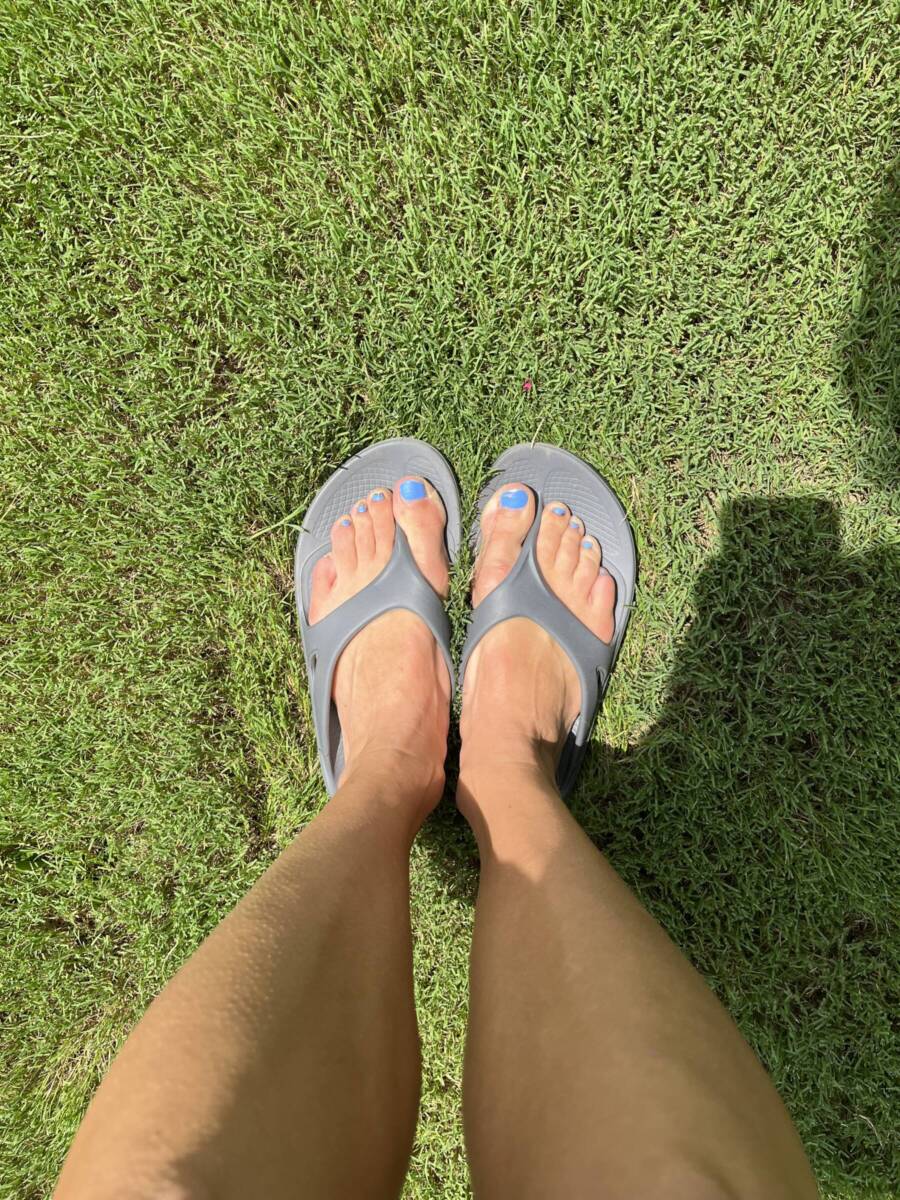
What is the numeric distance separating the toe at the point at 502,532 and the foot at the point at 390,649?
109 millimetres

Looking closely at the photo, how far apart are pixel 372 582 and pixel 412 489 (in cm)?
27

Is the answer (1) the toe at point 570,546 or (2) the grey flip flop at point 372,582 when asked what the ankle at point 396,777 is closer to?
(2) the grey flip flop at point 372,582

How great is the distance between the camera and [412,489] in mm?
1883

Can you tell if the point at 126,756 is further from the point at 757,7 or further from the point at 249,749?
the point at 757,7

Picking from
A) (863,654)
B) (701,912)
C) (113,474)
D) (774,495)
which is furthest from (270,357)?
(701,912)

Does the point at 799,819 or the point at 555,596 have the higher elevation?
the point at 555,596

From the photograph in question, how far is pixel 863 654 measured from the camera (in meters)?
1.75

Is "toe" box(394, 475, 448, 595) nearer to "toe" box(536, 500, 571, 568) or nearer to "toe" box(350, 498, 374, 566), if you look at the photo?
"toe" box(350, 498, 374, 566)

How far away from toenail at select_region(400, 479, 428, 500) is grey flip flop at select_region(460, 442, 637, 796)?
0.66 feet

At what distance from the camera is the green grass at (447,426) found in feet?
5.51

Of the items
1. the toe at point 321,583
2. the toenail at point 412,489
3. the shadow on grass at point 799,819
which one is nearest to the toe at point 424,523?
the toenail at point 412,489

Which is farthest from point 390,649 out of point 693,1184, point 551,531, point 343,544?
point 693,1184

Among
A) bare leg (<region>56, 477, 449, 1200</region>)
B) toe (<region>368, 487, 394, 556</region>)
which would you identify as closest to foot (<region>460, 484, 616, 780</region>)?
toe (<region>368, 487, 394, 556</region>)

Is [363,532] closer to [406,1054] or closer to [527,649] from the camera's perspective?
[527,649]
